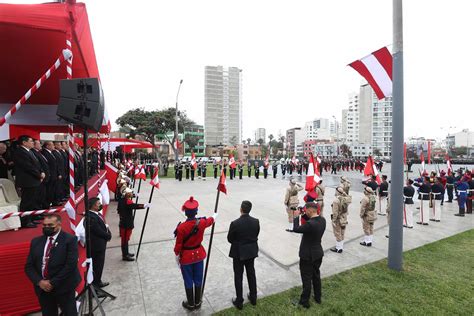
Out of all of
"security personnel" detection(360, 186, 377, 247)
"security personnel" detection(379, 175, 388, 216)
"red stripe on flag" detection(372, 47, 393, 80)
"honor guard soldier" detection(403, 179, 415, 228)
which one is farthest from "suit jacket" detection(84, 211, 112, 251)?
"security personnel" detection(379, 175, 388, 216)

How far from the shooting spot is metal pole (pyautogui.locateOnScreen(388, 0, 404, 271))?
218 inches

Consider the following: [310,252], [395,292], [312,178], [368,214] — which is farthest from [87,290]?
[368,214]

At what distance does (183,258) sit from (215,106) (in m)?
123

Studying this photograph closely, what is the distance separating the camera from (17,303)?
3549mm

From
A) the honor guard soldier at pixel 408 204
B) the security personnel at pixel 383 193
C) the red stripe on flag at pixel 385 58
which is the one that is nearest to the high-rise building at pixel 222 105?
the security personnel at pixel 383 193

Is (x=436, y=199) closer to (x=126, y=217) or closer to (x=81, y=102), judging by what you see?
(x=126, y=217)

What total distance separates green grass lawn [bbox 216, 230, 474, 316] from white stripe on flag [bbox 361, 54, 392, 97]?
14.0ft

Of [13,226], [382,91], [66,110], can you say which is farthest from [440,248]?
[13,226]

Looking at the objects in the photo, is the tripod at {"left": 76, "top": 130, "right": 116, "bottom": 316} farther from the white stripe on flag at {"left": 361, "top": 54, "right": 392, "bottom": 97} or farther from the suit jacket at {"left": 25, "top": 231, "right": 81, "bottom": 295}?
the white stripe on flag at {"left": 361, "top": 54, "right": 392, "bottom": 97}

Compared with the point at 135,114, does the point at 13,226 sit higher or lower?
lower

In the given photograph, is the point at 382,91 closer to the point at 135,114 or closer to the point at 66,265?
the point at 66,265

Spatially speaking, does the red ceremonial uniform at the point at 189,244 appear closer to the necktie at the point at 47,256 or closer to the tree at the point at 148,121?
the necktie at the point at 47,256

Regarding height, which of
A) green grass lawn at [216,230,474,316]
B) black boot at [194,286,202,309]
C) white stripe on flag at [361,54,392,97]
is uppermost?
white stripe on flag at [361,54,392,97]

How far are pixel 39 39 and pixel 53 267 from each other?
3037 millimetres
